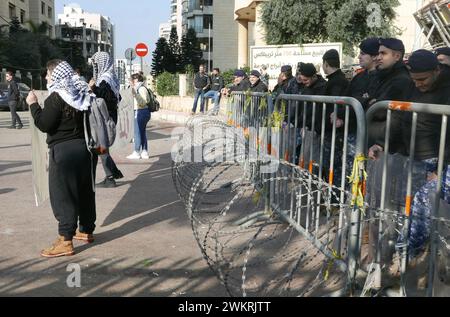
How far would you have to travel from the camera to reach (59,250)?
4.58 metres

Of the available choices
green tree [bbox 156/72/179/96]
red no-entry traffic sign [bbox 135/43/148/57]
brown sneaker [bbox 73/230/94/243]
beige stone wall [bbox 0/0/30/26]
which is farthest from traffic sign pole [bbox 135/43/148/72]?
beige stone wall [bbox 0/0/30/26]

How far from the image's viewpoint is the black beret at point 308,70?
6703 millimetres

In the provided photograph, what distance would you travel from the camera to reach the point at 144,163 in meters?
9.79

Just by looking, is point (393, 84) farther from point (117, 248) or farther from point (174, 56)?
point (174, 56)

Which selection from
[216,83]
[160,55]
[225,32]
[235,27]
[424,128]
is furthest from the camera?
[225,32]

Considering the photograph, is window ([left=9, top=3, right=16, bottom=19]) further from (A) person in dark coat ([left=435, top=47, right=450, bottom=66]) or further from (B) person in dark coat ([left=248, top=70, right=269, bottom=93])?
(A) person in dark coat ([left=435, top=47, right=450, bottom=66])

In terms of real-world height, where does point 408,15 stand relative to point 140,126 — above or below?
above

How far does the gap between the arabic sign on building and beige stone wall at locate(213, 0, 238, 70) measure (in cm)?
4901

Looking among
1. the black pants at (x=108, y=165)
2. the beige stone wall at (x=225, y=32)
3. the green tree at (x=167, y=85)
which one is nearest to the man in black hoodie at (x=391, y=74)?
the black pants at (x=108, y=165)

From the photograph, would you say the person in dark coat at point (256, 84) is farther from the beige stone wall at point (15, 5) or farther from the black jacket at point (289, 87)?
the beige stone wall at point (15, 5)

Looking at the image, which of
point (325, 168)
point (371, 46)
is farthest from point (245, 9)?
point (325, 168)

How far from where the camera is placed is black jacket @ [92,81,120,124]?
6.63m

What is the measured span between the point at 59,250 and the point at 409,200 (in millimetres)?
2992

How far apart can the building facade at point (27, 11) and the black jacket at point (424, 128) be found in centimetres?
6006
